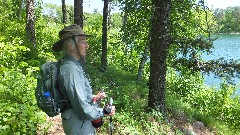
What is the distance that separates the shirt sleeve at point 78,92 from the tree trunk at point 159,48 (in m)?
4.08

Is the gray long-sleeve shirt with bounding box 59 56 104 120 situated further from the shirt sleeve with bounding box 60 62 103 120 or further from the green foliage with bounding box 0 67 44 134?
the green foliage with bounding box 0 67 44 134

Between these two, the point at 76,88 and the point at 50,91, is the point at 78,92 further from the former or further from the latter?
the point at 50,91

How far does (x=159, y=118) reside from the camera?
22.3 ft

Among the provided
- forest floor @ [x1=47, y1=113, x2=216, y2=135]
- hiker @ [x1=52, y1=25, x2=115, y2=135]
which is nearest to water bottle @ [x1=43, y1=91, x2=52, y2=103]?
hiker @ [x1=52, y1=25, x2=115, y2=135]

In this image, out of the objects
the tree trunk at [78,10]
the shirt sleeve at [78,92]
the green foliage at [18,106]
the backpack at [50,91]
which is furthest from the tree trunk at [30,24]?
the shirt sleeve at [78,92]

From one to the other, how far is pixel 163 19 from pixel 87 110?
4324 mm

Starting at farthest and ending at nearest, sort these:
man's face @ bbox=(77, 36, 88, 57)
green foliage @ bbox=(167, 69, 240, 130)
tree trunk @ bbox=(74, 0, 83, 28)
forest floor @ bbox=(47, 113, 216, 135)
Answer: green foliage @ bbox=(167, 69, 240, 130)
tree trunk @ bbox=(74, 0, 83, 28)
forest floor @ bbox=(47, 113, 216, 135)
man's face @ bbox=(77, 36, 88, 57)

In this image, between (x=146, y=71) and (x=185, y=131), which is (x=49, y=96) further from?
(x=146, y=71)

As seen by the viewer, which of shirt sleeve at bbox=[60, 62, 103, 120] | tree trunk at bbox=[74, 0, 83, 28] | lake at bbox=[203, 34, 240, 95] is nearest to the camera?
shirt sleeve at bbox=[60, 62, 103, 120]

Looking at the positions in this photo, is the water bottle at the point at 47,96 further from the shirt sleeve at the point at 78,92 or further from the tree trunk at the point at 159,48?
the tree trunk at the point at 159,48

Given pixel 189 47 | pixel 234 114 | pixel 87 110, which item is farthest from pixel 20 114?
pixel 234 114

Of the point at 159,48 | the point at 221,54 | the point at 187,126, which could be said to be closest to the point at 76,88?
the point at 159,48

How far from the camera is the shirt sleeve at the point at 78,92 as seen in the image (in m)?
3.07

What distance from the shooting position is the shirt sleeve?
3074 millimetres
